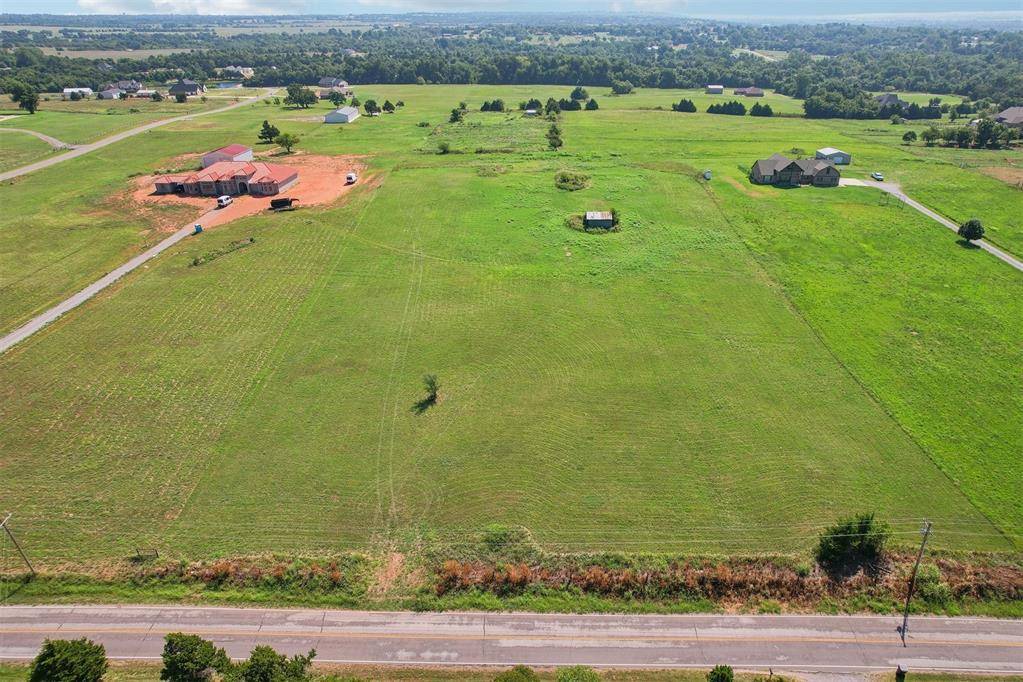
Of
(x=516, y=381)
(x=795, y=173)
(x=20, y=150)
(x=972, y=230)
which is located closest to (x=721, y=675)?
(x=516, y=381)

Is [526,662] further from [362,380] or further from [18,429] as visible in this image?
[18,429]

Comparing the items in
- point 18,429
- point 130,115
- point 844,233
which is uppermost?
point 130,115

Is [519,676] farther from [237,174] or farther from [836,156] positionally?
[836,156]

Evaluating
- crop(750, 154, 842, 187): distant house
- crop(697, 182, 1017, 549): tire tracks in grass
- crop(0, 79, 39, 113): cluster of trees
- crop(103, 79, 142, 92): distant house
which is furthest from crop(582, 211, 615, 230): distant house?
crop(103, 79, 142, 92): distant house

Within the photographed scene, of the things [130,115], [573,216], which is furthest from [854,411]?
[130,115]

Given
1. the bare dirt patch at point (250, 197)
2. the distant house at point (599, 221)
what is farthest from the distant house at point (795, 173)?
the bare dirt patch at point (250, 197)

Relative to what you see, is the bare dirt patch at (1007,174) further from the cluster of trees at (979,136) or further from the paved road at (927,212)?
the cluster of trees at (979,136)
